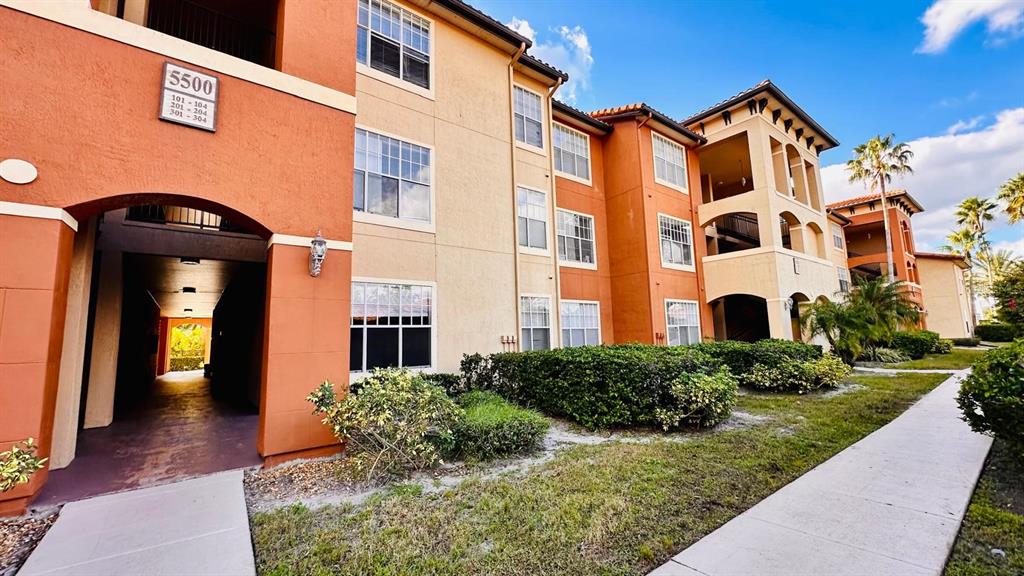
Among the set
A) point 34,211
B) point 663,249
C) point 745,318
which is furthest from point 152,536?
point 745,318

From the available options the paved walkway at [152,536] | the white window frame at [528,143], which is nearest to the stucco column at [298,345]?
the paved walkway at [152,536]

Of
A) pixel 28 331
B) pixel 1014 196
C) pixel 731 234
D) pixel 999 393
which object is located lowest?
pixel 999 393

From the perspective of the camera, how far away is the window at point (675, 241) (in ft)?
50.5

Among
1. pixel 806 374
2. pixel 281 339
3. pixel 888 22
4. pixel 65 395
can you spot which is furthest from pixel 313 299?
pixel 888 22

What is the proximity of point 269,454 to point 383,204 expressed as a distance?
532 centimetres

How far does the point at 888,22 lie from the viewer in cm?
1530

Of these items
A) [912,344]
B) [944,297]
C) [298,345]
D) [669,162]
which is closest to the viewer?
[298,345]

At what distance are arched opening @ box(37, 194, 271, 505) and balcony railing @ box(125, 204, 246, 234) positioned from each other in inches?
1.1

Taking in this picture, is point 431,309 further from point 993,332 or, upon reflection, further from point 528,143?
point 993,332

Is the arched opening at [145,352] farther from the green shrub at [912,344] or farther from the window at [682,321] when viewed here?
the green shrub at [912,344]

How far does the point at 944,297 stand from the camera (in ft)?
107

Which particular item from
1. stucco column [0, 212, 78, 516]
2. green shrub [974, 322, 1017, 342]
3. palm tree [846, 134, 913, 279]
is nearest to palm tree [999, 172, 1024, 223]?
green shrub [974, 322, 1017, 342]

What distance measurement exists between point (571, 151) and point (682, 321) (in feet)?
25.2

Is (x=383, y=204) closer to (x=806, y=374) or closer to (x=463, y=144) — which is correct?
(x=463, y=144)
